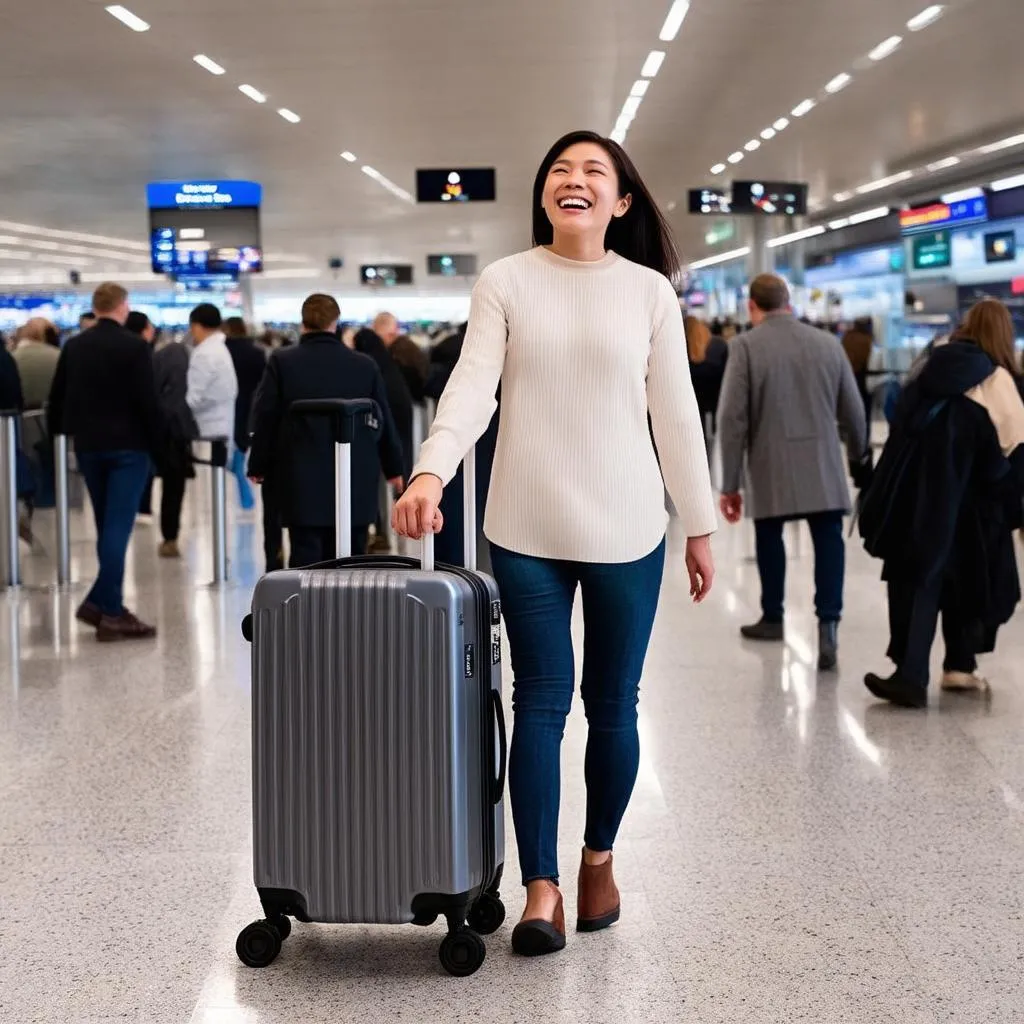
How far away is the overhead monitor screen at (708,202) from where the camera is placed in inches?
827

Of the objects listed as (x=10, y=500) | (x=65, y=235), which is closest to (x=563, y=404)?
(x=10, y=500)

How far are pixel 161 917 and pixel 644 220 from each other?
192cm

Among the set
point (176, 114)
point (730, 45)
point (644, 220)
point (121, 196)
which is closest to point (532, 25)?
point (730, 45)

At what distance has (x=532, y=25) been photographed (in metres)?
11.7

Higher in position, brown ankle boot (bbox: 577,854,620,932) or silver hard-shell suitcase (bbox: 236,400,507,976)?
silver hard-shell suitcase (bbox: 236,400,507,976)

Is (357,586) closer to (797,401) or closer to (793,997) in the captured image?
(793,997)

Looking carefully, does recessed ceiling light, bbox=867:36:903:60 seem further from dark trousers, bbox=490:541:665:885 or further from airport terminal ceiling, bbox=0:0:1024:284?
dark trousers, bbox=490:541:665:885

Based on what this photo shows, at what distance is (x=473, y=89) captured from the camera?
1456 cm

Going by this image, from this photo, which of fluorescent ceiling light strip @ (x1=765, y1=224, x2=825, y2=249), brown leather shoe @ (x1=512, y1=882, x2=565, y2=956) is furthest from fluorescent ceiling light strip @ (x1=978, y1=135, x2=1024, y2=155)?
brown leather shoe @ (x1=512, y1=882, x2=565, y2=956)

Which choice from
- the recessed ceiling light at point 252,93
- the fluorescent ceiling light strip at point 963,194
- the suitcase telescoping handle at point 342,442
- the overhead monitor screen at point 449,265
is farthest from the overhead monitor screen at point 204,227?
the suitcase telescoping handle at point 342,442

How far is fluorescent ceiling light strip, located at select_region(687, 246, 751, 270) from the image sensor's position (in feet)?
127

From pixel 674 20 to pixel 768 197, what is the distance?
933cm

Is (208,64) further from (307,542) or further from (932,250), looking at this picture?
(932,250)

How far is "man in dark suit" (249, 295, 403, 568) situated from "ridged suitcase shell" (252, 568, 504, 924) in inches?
125
